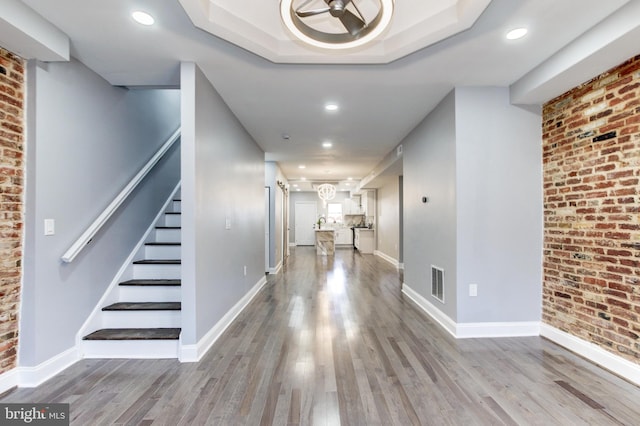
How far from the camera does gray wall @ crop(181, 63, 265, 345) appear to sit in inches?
96.7

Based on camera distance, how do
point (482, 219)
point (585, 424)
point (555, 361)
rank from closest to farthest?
point (585, 424) → point (555, 361) → point (482, 219)

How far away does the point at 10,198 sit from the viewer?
204 centimetres

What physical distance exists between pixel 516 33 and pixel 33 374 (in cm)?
417

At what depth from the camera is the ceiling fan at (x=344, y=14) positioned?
1592mm

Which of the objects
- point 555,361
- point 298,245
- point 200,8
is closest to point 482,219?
point 555,361

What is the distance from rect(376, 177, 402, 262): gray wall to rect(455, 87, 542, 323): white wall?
417cm

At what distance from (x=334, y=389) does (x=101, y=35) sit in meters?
2.98

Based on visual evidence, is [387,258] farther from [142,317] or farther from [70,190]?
[70,190]

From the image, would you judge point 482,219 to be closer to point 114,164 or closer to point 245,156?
point 245,156

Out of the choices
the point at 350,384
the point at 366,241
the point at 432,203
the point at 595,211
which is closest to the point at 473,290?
the point at 432,203

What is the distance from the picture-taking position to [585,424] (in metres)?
1.68

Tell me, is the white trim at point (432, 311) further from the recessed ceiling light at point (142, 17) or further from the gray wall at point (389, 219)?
the recessed ceiling light at point (142, 17)

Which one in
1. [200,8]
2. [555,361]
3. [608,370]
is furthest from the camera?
[555,361]

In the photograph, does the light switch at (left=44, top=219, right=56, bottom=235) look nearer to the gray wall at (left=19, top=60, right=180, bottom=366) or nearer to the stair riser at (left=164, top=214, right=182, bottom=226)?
the gray wall at (left=19, top=60, right=180, bottom=366)
